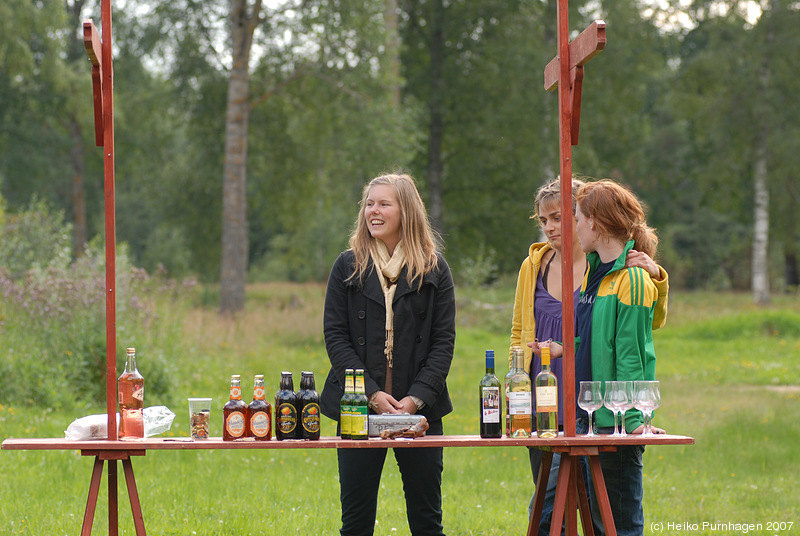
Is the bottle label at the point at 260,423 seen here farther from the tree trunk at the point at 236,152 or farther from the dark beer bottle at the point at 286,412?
the tree trunk at the point at 236,152

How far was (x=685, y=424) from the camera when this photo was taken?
353 inches

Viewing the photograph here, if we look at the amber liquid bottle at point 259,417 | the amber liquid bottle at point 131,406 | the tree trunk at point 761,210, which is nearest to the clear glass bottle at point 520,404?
the amber liquid bottle at point 259,417

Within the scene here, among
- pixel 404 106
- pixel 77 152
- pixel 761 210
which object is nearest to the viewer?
pixel 404 106

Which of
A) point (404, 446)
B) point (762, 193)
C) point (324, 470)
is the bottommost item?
point (324, 470)

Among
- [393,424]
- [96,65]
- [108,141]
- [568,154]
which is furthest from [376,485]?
[96,65]

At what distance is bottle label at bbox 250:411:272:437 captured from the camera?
11.5ft

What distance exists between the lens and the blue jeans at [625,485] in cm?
381

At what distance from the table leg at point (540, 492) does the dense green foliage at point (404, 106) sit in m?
13.4

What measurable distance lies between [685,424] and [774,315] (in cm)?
977

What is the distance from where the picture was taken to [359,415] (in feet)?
11.4

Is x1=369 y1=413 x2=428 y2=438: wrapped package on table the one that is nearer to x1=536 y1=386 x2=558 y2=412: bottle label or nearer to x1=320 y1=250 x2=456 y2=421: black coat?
x1=320 y1=250 x2=456 y2=421: black coat

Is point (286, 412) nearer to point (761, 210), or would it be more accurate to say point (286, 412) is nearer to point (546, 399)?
point (546, 399)

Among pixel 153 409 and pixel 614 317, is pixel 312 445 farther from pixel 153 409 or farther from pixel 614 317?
pixel 614 317

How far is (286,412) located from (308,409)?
87 mm
